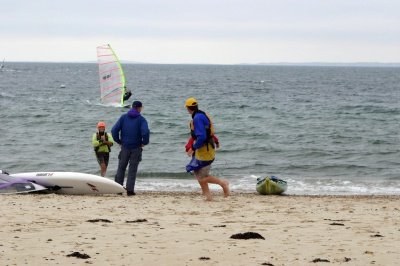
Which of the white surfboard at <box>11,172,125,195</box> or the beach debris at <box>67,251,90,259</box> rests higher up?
the beach debris at <box>67,251,90,259</box>

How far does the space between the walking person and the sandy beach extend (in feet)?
1.52

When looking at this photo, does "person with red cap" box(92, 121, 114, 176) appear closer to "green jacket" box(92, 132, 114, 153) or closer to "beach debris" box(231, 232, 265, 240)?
"green jacket" box(92, 132, 114, 153)

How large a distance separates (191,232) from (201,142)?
2437 mm

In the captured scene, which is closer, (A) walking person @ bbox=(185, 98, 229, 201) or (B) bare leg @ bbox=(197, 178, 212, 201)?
(A) walking person @ bbox=(185, 98, 229, 201)

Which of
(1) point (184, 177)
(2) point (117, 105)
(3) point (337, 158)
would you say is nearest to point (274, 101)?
(2) point (117, 105)

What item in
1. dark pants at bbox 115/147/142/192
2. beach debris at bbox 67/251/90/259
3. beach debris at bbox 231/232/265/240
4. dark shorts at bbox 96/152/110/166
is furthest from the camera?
dark shorts at bbox 96/152/110/166

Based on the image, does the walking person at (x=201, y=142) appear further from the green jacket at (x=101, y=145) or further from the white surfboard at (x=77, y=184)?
the green jacket at (x=101, y=145)

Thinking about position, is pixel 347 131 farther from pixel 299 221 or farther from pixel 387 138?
pixel 299 221

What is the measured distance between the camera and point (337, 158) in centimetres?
2117

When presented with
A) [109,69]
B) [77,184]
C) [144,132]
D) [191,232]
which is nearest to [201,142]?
[144,132]

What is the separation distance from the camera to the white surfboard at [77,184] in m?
12.0

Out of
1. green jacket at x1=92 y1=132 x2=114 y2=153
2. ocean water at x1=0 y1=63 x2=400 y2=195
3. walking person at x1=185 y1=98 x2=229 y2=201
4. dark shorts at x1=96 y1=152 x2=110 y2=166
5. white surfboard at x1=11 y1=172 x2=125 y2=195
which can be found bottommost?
ocean water at x1=0 y1=63 x2=400 y2=195

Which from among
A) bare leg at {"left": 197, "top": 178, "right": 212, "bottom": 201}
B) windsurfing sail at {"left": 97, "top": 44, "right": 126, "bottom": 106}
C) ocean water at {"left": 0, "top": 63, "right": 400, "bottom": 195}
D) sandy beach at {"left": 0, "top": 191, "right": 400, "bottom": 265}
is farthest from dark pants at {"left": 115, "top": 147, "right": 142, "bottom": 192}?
windsurfing sail at {"left": 97, "top": 44, "right": 126, "bottom": 106}

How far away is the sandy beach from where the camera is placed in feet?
22.5
